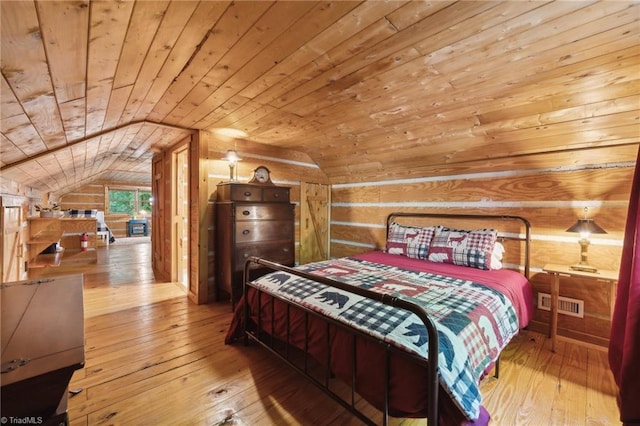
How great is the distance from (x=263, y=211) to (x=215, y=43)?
2.15 meters

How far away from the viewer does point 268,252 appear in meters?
3.50

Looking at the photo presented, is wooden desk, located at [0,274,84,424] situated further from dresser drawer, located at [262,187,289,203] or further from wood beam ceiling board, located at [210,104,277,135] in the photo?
dresser drawer, located at [262,187,289,203]

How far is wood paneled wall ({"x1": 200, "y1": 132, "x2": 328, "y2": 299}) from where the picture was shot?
140 inches

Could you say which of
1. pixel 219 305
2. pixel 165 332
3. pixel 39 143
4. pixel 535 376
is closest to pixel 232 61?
pixel 39 143

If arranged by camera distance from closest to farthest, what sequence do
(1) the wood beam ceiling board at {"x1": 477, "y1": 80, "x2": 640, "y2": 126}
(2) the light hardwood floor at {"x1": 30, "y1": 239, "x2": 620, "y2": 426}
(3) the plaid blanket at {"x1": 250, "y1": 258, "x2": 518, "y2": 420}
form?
(3) the plaid blanket at {"x1": 250, "y1": 258, "x2": 518, "y2": 420} → (2) the light hardwood floor at {"x1": 30, "y1": 239, "x2": 620, "y2": 426} → (1) the wood beam ceiling board at {"x1": 477, "y1": 80, "x2": 640, "y2": 126}

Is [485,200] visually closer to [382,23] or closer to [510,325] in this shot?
[510,325]

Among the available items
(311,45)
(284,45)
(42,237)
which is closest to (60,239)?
(42,237)

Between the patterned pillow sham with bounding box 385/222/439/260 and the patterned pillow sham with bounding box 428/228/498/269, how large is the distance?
8 centimetres

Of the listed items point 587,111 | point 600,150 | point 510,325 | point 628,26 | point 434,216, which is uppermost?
point 628,26

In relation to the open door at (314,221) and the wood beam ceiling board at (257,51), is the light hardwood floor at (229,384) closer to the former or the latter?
the open door at (314,221)

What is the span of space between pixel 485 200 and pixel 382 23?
8.00 ft

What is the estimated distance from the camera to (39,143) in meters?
2.40

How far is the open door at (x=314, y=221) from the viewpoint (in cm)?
441

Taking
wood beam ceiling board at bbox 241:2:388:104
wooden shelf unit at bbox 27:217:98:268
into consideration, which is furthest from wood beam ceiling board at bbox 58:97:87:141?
wooden shelf unit at bbox 27:217:98:268
